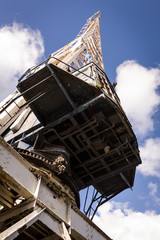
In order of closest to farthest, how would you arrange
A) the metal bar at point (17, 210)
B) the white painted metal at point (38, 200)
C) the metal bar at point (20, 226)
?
the metal bar at point (20, 226) → the white painted metal at point (38, 200) → the metal bar at point (17, 210)

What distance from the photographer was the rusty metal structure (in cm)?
639

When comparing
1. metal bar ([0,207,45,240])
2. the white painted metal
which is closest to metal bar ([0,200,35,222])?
the white painted metal

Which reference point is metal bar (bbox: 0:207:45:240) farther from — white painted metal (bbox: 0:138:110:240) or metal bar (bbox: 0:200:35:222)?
metal bar (bbox: 0:200:35:222)

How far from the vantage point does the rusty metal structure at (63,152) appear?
639 cm

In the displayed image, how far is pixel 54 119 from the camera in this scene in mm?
10938

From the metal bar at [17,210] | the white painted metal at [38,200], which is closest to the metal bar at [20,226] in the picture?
the white painted metal at [38,200]

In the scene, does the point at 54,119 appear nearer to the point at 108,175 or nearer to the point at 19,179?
the point at 108,175

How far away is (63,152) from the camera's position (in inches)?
379

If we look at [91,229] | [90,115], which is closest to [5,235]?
[91,229]

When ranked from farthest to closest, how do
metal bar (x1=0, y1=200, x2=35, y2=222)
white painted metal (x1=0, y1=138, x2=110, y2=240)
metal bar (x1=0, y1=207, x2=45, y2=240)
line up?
metal bar (x1=0, y1=200, x2=35, y2=222) < white painted metal (x1=0, y1=138, x2=110, y2=240) < metal bar (x1=0, y1=207, x2=45, y2=240)

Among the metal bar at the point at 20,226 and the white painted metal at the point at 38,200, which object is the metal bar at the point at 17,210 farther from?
the metal bar at the point at 20,226

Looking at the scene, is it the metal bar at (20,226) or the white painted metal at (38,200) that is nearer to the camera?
the metal bar at (20,226)

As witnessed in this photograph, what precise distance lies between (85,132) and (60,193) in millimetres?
4028

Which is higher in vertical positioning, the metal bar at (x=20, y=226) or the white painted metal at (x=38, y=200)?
the white painted metal at (x=38, y=200)
